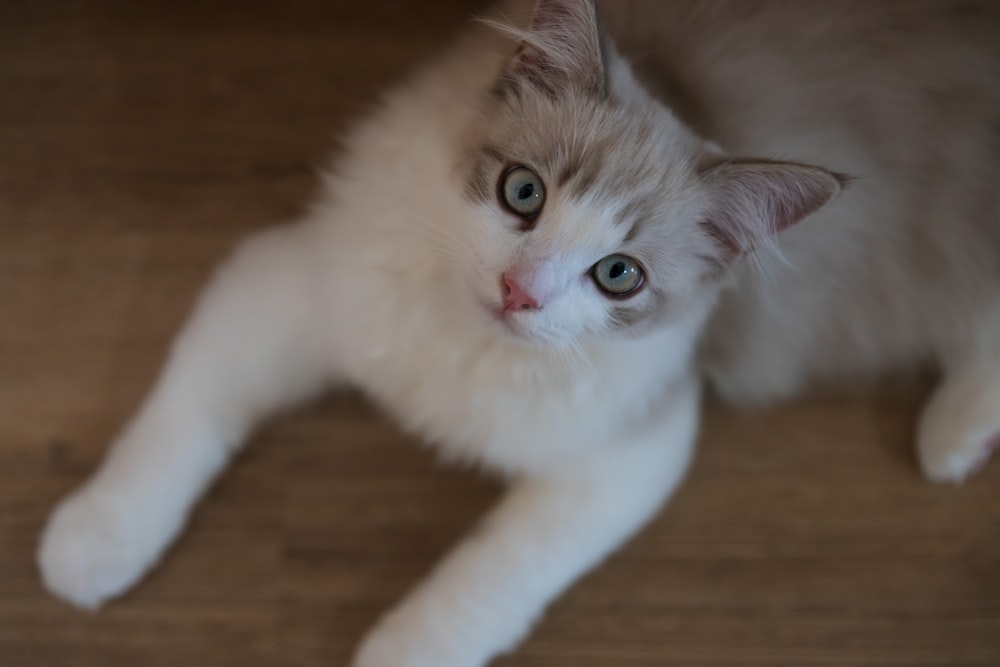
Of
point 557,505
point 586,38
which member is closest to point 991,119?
point 586,38

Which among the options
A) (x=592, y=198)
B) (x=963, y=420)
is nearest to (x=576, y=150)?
(x=592, y=198)

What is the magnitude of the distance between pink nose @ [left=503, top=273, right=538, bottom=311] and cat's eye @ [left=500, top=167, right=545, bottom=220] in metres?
0.10

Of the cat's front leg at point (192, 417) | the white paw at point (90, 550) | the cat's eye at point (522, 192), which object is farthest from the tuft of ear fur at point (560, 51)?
the white paw at point (90, 550)

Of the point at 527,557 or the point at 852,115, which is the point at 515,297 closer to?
the point at 527,557

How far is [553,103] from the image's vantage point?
Result: 3.80 feet

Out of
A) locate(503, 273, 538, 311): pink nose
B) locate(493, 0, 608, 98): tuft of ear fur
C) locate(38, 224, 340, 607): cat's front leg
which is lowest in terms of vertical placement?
locate(38, 224, 340, 607): cat's front leg

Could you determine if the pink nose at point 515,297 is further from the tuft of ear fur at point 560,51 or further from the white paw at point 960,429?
the white paw at point 960,429

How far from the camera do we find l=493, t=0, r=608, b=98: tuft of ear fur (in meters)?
1.08

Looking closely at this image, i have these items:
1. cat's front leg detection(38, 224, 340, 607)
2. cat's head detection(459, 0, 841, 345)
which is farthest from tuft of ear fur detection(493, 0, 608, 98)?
cat's front leg detection(38, 224, 340, 607)

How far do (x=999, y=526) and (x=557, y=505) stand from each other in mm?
855

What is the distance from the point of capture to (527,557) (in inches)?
54.9

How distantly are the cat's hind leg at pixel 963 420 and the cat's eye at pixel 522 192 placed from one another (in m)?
0.94

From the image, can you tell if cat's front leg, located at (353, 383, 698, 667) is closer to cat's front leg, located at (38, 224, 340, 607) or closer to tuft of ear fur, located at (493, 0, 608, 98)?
cat's front leg, located at (38, 224, 340, 607)

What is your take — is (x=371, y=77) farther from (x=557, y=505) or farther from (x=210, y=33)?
(x=557, y=505)
